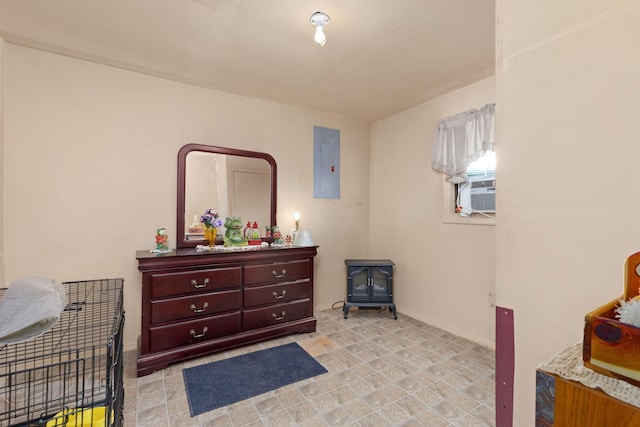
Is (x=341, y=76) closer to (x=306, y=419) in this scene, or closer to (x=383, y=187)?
(x=383, y=187)

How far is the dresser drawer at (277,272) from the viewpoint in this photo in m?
2.66

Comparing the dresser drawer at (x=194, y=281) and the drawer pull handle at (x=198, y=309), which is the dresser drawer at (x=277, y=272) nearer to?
the dresser drawer at (x=194, y=281)

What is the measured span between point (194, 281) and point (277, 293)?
30.9 inches

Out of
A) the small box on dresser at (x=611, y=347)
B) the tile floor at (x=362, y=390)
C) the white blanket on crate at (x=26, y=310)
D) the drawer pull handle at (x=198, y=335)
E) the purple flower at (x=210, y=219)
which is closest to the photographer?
the small box on dresser at (x=611, y=347)

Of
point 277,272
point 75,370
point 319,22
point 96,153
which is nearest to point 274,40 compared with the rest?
point 319,22

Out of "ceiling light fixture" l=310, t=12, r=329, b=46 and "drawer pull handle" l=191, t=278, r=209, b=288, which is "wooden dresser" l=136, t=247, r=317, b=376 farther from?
"ceiling light fixture" l=310, t=12, r=329, b=46

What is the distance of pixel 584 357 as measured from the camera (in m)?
0.45

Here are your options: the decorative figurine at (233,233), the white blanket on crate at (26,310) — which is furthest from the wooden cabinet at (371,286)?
the white blanket on crate at (26,310)

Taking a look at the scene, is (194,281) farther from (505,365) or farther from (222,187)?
(505,365)

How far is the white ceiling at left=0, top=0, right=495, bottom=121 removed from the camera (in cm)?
177

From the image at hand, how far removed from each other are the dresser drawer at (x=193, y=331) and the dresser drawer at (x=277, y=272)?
13.3 inches

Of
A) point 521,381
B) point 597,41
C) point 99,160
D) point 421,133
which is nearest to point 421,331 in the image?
point 421,133

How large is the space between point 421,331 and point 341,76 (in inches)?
105

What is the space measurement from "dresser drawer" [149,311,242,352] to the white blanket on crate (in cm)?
171
